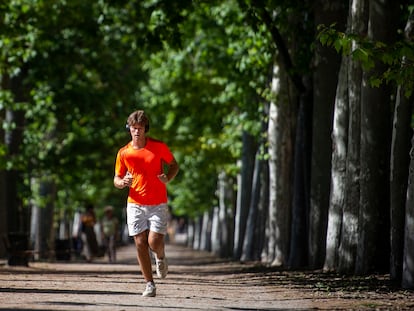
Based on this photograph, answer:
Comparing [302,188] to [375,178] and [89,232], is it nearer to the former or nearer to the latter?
[375,178]

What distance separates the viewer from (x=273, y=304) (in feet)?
41.1

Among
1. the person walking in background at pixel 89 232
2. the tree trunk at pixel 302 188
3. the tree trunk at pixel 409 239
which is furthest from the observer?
the person walking in background at pixel 89 232

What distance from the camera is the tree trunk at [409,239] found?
13.9 metres

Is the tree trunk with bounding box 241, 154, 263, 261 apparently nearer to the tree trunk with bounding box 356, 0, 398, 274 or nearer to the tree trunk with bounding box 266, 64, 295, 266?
the tree trunk with bounding box 266, 64, 295, 266

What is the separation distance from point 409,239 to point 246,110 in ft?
58.6

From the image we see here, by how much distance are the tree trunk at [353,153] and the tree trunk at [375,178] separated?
797 millimetres

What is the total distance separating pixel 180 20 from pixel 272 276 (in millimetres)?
6174

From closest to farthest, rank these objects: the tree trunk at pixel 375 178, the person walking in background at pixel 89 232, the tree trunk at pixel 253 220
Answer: the tree trunk at pixel 375 178
the tree trunk at pixel 253 220
the person walking in background at pixel 89 232

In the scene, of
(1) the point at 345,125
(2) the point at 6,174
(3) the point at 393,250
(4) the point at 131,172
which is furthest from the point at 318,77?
(2) the point at 6,174

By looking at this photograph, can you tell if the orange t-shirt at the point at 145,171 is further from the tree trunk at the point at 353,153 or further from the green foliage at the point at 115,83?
the green foliage at the point at 115,83

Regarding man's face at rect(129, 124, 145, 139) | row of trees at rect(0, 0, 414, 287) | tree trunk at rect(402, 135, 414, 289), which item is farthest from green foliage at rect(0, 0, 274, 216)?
man's face at rect(129, 124, 145, 139)

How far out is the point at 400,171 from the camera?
15.2 meters

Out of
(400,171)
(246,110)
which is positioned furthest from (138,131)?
(246,110)

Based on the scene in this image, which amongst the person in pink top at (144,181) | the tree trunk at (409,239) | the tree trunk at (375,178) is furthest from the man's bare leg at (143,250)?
the tree trunk at (375,178)
